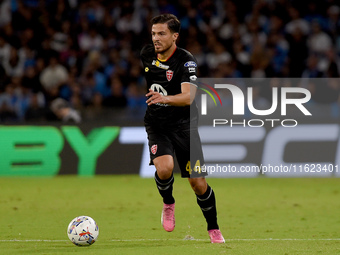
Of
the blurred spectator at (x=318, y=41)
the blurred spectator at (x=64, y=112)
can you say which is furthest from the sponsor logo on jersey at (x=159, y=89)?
the blurred spectator at (x=318, y=41)

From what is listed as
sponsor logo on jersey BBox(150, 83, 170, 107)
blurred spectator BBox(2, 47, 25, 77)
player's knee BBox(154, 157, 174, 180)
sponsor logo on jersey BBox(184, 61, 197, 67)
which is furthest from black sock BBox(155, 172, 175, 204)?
blurred spectator BBox(2, 47, 25, 77)

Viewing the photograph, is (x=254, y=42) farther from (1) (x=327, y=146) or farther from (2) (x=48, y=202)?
(2) (x=48, y=202)

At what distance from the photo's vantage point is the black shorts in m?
6.64

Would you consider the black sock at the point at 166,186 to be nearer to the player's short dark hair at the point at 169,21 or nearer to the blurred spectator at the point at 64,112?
the player's short dark hair at the point at 169,21

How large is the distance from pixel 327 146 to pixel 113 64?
5.68 meters

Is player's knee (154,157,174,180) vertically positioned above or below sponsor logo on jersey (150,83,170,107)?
below

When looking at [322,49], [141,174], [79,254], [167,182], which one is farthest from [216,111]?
[79,254]

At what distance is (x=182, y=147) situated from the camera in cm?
684

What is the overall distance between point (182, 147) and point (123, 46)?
1030 centimetres

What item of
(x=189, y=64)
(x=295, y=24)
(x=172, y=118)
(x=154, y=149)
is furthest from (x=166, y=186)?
(x=295, y=24)

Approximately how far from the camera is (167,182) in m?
7.02

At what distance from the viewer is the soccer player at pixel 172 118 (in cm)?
666

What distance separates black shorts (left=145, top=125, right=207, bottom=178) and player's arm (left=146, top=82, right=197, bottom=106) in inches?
16.8

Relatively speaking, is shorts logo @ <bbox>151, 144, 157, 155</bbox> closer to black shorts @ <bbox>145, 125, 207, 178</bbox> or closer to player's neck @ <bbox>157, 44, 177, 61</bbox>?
black shorts @ <bbox>145, 125, 207, 178</bbox>
